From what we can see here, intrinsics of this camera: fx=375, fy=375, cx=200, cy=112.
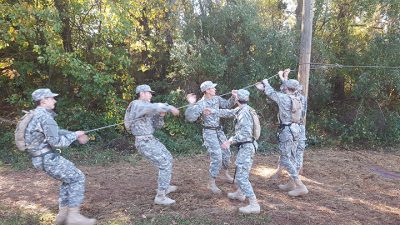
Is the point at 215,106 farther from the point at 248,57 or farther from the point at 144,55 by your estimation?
the point at 144,55

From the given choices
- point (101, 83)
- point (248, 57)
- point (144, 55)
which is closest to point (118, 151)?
point (101, 83)

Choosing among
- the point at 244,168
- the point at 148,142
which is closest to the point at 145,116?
the point at 148,142

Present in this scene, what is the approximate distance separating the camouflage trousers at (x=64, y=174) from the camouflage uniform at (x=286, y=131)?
12.7 ft

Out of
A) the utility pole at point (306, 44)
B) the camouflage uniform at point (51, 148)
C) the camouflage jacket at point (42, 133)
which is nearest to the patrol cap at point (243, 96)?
the utility pole at point (306, 44)

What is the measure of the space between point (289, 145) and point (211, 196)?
185 centimetres

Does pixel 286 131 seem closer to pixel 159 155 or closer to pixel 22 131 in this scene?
pixel 159 155

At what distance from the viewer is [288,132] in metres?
7.47

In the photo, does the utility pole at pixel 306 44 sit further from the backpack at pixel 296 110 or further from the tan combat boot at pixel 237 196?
the tan combat boot at pixel 237 196

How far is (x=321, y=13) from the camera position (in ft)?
45.5

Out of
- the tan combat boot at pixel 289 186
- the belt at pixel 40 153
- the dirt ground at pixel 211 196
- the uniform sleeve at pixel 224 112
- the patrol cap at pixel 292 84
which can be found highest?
the patrol cap at pixel 292 84

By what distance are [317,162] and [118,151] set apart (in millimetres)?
5774

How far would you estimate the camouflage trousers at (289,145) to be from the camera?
7.41 meters

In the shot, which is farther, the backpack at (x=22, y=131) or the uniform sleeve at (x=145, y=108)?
the uniform sleeve at (x=145, y=108)

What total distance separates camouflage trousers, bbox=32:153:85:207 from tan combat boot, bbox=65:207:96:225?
9 cm
